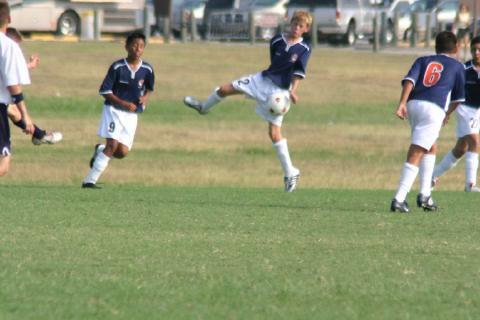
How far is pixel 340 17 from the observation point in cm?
5500

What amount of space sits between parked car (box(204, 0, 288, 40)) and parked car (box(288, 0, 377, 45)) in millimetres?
945

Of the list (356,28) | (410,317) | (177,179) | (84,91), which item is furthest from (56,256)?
(356,28)

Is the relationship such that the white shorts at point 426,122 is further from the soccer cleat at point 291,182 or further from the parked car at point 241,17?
the parked car at point 241,17

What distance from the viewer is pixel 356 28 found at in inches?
2221

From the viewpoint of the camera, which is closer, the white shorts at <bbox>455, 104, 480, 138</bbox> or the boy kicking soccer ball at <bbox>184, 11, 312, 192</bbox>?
the boy kicking soccer ball at <bbox>184, 11, 312, 192</bbox>

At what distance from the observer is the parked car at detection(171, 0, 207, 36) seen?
56822 millimetres

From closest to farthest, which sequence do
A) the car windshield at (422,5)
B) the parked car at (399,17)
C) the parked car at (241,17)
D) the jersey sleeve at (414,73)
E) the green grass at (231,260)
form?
the green grass at (231,260) < the jersey sleeve at (414,73) < the parked car at (241,17) < the parked car at (399,17) < the car windshield at (422,5)

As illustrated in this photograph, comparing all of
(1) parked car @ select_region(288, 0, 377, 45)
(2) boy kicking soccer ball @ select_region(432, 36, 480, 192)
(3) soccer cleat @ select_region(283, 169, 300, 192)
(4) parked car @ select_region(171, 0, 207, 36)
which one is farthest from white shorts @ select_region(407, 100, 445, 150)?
(4) parked car @ select_region(171, 0, 207, 36)

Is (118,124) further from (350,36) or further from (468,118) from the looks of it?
(350,36)

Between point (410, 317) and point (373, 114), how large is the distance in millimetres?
30109

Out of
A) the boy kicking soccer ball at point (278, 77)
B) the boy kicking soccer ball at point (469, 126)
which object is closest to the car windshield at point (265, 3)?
the boy kicking soccer ball at point (469, 126)

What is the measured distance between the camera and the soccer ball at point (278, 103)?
1744 cm

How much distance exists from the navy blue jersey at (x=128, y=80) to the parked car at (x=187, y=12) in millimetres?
38550

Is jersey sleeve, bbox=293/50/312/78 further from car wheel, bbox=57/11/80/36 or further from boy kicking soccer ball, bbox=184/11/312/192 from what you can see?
car wheel, bbox=57/11/80/36
